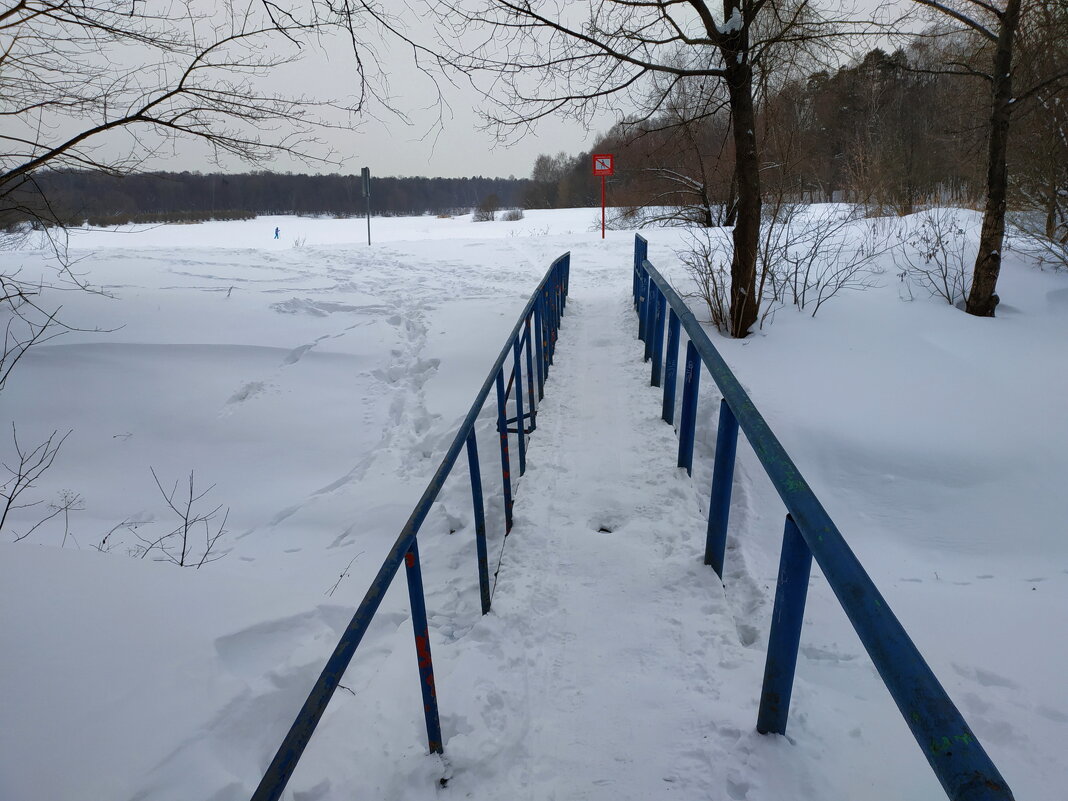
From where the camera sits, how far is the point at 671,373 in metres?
4.39

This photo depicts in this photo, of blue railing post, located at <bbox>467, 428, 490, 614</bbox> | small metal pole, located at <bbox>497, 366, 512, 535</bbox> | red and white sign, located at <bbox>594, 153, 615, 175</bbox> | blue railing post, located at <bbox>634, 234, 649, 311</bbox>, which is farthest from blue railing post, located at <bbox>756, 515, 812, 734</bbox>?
red and white sign, located at <bbox>594, 153, 615, 175</bbox>

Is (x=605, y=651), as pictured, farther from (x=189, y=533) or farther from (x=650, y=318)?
(x=650, y=318)

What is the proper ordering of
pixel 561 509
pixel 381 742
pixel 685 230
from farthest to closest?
pixel 685 230 → pixel 561 509 → pixel 381 742

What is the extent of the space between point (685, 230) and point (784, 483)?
15.6 meters

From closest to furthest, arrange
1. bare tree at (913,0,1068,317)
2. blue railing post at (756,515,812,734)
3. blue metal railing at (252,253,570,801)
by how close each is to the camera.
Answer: blue metal railing at (252,253,570,801) → blue railing post at (756,515,812,734) → bare tree at (913,0,1068,317)

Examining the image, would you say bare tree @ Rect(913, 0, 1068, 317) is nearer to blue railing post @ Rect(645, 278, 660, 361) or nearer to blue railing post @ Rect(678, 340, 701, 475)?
blue railing post @ Rect(645, 278, 660, 361)

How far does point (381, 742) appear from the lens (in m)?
1.90

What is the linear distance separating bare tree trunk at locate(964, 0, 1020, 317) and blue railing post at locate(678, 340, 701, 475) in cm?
555

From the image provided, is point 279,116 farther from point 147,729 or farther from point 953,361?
point 953,361

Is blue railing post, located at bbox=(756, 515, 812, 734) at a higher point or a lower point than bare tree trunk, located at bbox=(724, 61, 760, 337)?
lower

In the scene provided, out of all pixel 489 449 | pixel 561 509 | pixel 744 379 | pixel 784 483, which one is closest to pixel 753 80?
pixel 744 379

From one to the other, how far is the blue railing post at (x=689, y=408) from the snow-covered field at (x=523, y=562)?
13 centimetres

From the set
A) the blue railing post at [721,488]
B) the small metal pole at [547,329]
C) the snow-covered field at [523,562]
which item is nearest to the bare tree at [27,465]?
the snow-covered field at [523,562]

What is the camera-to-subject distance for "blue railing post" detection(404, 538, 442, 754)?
1731 millimetres
